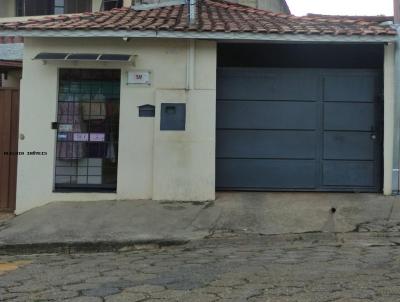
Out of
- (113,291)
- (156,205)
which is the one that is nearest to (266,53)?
(156,205)

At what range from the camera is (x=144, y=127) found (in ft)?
33.9

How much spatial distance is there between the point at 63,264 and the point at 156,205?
3002 millimetres

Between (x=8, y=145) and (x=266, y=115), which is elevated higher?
(x=266, y=115)

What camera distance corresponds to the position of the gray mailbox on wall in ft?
33.7

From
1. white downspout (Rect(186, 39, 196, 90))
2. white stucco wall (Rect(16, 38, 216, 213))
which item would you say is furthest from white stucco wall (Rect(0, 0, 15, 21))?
white downspout (Rect(186, 39, 196, 90))

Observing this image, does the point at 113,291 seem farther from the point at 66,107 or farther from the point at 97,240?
the point at 66,107

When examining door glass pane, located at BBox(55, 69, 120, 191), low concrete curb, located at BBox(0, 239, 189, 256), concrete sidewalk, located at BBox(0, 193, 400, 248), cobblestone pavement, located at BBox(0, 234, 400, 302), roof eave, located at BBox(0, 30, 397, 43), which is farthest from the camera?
door glass pane, located at BBox(55, 69, 120, 191)

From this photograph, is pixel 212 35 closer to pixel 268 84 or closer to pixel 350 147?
pixel 268 84

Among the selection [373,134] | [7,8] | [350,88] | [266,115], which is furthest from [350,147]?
[7,8]

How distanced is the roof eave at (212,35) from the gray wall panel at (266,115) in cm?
136

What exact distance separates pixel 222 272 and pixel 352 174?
525 cm

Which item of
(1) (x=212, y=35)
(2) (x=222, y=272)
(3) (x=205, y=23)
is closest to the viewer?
(2) (x=222, y=272)

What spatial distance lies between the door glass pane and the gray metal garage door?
202 cm

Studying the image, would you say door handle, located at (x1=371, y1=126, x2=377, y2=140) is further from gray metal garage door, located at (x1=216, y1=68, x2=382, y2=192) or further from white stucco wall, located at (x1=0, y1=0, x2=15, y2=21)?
white stucco wall, located at (x1=0, y1=0, x2=15, y2=21)
